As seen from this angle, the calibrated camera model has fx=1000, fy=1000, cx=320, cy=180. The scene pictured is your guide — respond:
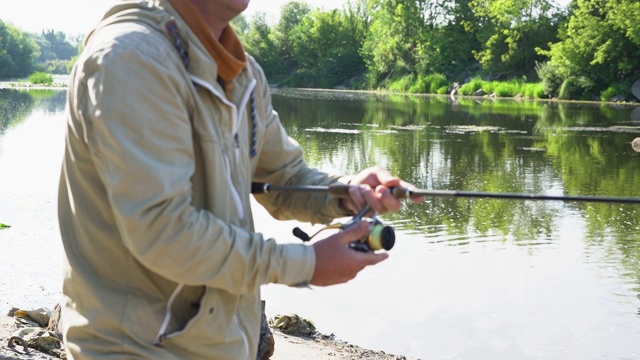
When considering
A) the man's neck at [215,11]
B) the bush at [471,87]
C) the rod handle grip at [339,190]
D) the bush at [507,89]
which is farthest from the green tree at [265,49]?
the man's neck at [215,11]

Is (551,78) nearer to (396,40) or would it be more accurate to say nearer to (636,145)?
(396,40)

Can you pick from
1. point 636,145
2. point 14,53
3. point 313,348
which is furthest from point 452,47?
point 313,348

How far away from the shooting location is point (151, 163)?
1764mm

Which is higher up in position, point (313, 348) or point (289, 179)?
point (289, 179)

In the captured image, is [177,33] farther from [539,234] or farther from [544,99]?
[544,99]

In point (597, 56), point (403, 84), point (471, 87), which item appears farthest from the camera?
point (403, 84)

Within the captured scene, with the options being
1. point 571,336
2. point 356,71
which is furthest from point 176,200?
point 356,71

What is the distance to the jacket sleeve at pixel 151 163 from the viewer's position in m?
1.76

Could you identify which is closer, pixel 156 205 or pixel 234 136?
pixel 156 205

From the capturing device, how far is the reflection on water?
8477 mm

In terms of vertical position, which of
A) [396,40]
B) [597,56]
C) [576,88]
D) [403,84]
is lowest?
[403,84]

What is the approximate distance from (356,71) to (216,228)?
84.9 meters

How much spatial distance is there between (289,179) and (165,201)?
2.55ft

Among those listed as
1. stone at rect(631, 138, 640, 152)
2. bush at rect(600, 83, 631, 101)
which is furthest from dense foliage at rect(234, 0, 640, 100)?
stone at rect(631, 138, 640, 152)
